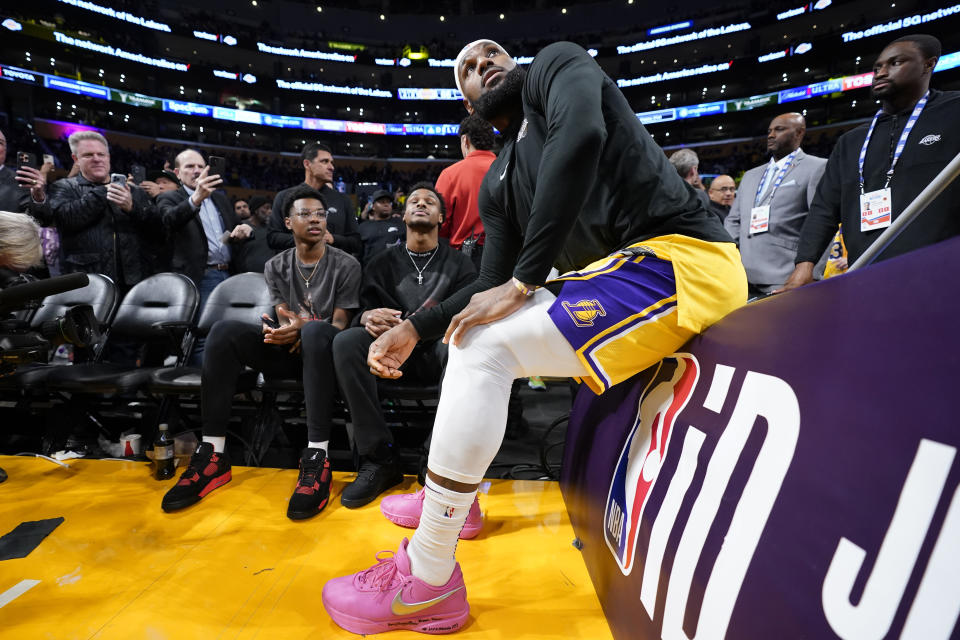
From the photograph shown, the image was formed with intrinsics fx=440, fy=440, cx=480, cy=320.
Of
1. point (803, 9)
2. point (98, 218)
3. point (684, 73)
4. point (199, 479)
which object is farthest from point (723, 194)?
point (803, 9)

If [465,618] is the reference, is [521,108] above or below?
above

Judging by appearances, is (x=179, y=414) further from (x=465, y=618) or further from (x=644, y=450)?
(x=644, y=450)

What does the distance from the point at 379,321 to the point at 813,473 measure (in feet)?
5.95

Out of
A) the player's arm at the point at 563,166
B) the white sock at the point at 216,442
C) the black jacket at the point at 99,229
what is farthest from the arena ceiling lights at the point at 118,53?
the player's arm at the point at 563,166

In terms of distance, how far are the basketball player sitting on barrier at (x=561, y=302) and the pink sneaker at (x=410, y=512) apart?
0.44 metres

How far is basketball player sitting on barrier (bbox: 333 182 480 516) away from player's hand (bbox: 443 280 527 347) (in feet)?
3.07

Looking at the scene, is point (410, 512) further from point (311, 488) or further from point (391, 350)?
point (391, 350)

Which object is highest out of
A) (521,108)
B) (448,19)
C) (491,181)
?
(448,19)

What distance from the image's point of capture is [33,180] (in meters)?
3.11

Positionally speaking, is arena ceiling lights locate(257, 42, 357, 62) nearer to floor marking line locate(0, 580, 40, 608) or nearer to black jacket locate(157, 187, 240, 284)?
black jacket locate(157, 187, 240, 284)

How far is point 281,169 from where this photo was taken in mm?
22281

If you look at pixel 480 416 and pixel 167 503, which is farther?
pixel 167 503

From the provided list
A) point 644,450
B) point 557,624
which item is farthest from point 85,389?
point 644,450

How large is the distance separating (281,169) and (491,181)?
24231mm
